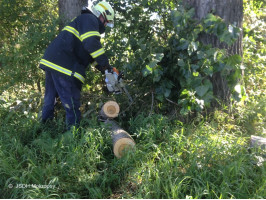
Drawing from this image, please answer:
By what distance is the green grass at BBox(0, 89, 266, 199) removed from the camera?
2.16m

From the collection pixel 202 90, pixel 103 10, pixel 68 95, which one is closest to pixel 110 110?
pixel 68 95

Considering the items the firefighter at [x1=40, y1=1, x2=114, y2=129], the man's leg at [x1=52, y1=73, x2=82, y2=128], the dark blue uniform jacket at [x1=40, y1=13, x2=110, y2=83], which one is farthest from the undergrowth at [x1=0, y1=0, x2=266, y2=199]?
the dark blue uniform jacket at [x1=40, y1=13, x2=110, y2=83]

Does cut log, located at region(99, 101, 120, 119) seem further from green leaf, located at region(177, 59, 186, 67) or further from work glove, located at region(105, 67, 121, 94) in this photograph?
green leaf, located at region(177, 59, 186, 67)

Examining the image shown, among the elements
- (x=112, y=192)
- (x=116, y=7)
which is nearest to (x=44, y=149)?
(x=112, y=192)

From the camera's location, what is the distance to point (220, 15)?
3.35 meters

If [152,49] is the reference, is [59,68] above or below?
below

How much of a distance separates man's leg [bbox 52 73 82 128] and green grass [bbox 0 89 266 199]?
1.52 feet

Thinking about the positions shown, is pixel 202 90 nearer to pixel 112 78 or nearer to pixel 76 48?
pixel 112 78

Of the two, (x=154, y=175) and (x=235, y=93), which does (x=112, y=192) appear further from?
(x=235, y=93)

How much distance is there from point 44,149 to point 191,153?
5.42 feet

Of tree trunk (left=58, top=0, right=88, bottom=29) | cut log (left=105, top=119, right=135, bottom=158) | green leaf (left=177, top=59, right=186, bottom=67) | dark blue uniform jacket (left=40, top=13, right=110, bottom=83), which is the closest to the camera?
cut log (left=105, top=119, right=135, bottom=158)

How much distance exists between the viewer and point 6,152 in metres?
2.77

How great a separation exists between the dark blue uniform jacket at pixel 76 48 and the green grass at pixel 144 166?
95 cm

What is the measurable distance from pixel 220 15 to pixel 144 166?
2.35 m
